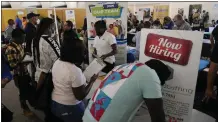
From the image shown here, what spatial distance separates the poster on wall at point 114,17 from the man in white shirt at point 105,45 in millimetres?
672

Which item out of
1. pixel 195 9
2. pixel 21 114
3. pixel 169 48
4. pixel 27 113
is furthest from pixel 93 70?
pixel 195 9

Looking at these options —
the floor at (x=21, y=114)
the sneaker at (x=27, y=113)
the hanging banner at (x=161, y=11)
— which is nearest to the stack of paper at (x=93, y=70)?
the floor at (x=21, y=114)

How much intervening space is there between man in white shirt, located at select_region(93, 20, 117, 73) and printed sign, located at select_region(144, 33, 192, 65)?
1744mm

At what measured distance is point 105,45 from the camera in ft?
10.1

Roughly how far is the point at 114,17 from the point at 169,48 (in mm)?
2644

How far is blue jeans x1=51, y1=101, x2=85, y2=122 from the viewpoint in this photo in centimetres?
164

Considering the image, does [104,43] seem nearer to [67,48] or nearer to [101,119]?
[67,48]

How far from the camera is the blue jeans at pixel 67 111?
1.64m

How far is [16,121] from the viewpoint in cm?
279

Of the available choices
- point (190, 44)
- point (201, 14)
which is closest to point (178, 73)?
point (190, 44)

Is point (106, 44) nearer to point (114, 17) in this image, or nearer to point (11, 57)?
point (114, 17)

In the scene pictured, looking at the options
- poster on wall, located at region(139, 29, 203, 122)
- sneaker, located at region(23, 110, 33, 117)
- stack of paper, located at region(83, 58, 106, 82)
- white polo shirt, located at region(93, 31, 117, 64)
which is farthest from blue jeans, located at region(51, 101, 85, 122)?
white polo shirt, located at region(93, 31, 117, 64)

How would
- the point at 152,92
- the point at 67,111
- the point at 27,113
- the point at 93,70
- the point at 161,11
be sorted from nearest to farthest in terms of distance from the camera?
the point at 152,92 → the point at 67,111 → the point at 93,70 → the point at 27,113 → the point at 161,11

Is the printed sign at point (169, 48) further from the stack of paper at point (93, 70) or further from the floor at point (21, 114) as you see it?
the stack of paper at point (93, 70)
